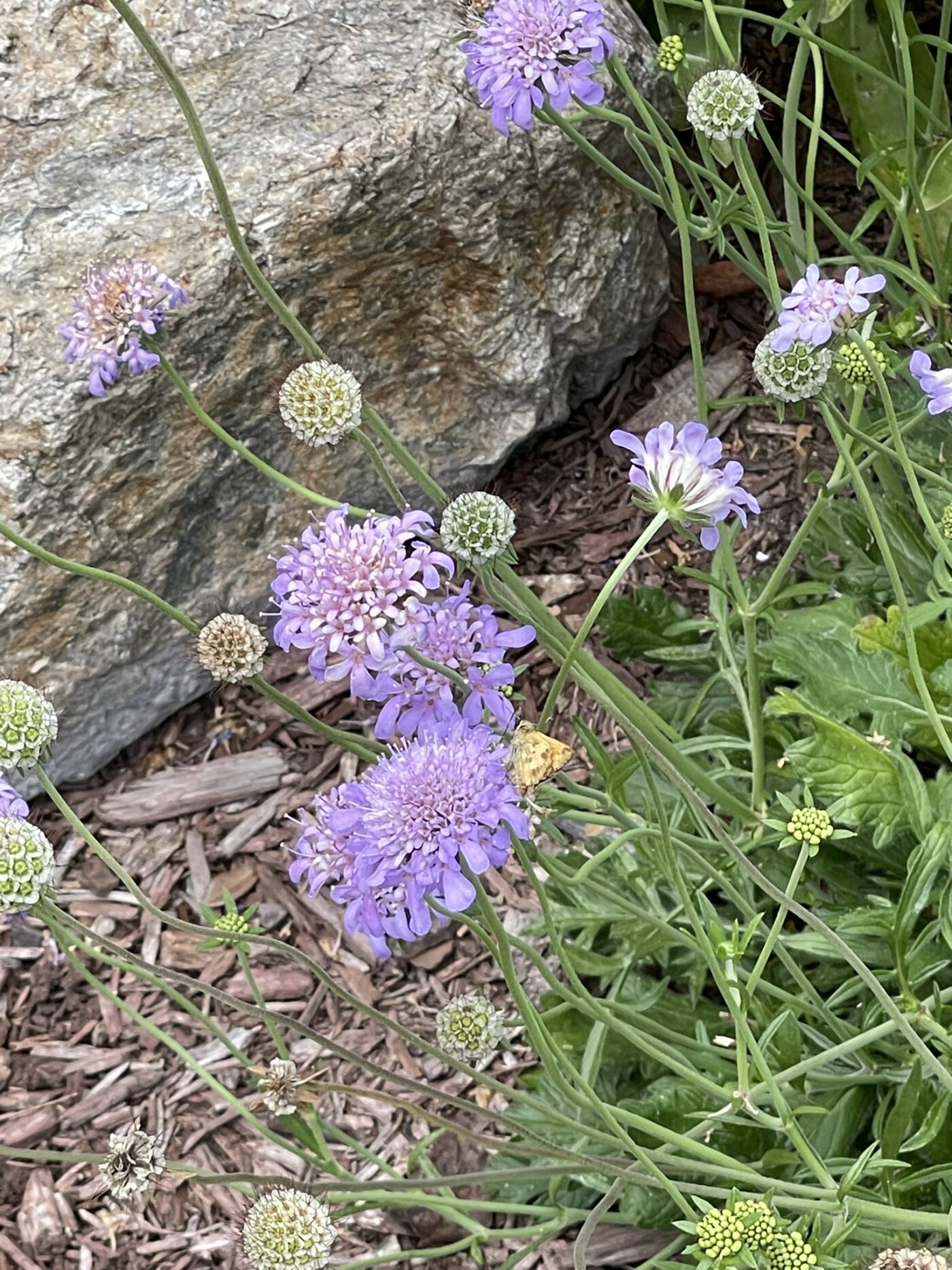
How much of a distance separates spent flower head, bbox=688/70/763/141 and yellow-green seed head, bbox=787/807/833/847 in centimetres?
102

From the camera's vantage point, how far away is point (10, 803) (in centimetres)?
156

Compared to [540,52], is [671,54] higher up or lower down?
lower down

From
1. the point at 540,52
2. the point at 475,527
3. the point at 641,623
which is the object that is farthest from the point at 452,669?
the point at 641,623

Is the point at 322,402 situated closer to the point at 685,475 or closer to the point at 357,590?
the point at 357,590

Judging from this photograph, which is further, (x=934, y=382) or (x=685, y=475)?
(x=934, y=382)

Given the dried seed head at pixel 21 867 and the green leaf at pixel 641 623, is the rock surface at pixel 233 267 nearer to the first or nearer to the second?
the green leaf at pixel 641 623

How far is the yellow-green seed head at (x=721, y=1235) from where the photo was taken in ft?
4.89

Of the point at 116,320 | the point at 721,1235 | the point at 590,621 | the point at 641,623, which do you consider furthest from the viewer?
the point at 641,623

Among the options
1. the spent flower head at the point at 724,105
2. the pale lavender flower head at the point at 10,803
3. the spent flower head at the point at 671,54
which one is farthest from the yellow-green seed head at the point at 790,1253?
the spent flower head at the point at 671,54

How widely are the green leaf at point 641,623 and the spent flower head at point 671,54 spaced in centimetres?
106

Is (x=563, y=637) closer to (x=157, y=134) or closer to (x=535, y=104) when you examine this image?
(x=535, y=104)

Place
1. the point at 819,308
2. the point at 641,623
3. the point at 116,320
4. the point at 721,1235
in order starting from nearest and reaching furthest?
1. the point at 721,1235
2. the point at 819,308
3. the point at 116,320
4. the point at 641,623

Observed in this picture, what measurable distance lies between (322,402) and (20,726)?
56cm

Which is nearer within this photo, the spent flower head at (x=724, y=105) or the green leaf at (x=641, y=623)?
the spent flower head at (x=724, y=105)
